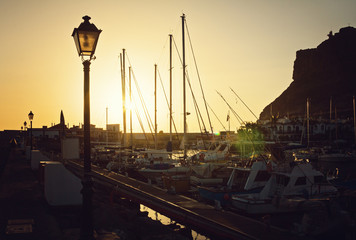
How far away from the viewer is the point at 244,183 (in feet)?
78.0

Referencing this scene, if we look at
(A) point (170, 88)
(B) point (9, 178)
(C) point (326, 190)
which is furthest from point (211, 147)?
(B) point (9, 178)

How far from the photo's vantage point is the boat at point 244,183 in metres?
22.4

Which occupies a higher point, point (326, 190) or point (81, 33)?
point (81, 33)

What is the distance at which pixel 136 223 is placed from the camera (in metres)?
16.8

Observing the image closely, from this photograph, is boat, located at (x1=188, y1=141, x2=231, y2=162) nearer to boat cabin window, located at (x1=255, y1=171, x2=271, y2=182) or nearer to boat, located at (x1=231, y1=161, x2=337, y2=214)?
boat cabin window, located at (x1=255, y1=171, x2=271, y2=182)

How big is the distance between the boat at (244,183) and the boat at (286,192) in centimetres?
60

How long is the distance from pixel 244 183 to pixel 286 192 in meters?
3.39

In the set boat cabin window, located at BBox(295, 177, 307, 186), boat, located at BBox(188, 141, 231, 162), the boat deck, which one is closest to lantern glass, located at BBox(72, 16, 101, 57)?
the boat deck

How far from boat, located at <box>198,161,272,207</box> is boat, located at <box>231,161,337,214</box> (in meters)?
0.60

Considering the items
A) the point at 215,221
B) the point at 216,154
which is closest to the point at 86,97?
the point at 215,221

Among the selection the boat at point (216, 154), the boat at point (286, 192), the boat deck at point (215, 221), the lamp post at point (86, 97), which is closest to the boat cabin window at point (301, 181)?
the boat at point (286, 192)

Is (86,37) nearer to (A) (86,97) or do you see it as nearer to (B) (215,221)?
(A) (86,97)

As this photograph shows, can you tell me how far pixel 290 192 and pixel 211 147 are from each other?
66.4 ft

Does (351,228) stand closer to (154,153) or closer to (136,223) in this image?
(136,223)
